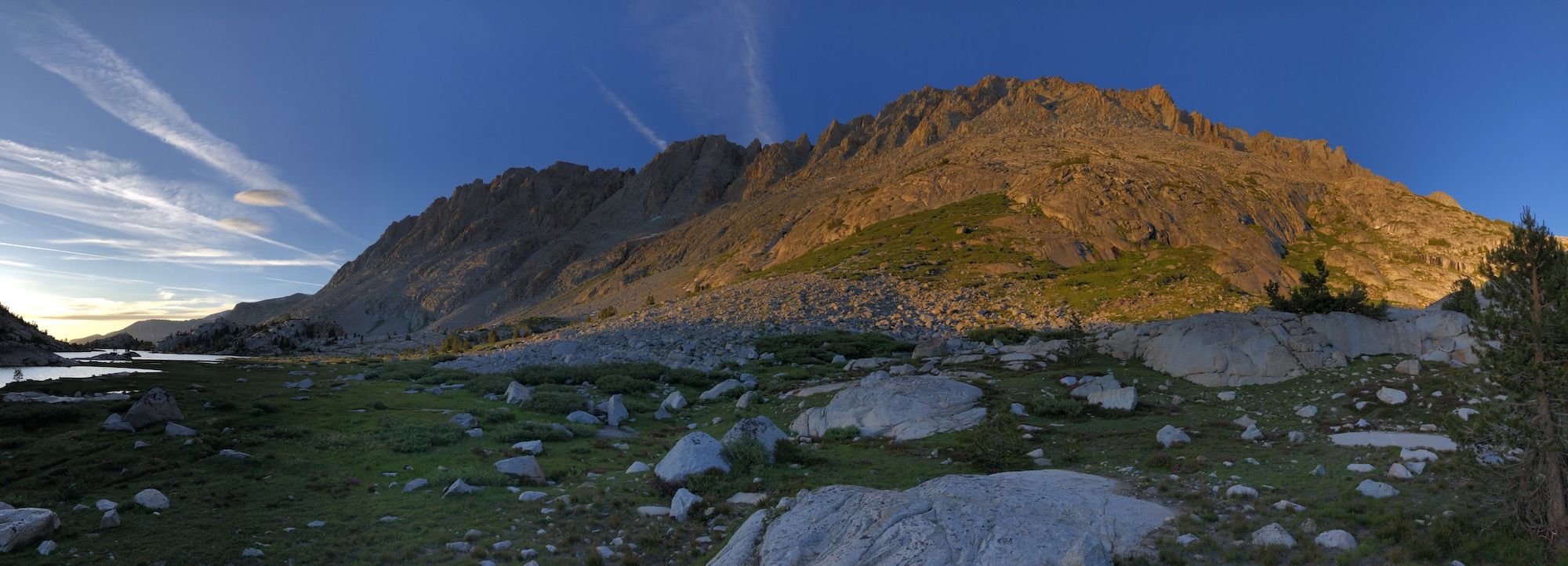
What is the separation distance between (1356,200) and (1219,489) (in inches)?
4467

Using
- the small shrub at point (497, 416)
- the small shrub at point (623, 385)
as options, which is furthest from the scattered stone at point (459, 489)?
the small shrub at point (623, 385)

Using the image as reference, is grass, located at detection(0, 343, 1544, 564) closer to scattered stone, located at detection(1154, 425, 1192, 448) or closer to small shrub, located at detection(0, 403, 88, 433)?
small shrub, located at detection(0, 403, 88, 433)

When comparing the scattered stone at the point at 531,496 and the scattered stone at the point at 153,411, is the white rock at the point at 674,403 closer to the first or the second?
the scattered stone at the point at 531,496

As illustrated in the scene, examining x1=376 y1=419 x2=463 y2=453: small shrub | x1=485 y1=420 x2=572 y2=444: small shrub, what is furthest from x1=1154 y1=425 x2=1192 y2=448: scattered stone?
x1=376 y1=419 x2=463 y2=453: small shrub

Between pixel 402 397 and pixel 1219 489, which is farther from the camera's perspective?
pixel 402 397

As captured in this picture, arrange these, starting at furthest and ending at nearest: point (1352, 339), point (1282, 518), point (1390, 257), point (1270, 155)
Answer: point (1270, 155), point (1390, 257), point (1352, 339), point (1282, 518)

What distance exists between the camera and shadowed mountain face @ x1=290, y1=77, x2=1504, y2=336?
71000 millimetres

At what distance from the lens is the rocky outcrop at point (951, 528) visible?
7840mm

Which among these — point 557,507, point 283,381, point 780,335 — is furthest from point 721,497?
point 780,335

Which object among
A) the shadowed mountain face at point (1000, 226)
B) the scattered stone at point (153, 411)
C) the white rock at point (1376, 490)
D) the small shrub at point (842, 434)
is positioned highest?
the shadowed mountain face at point (1000, 226)

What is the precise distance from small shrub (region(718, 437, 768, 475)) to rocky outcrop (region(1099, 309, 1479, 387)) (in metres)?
17.9

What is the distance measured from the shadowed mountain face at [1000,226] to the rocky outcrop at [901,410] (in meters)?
37.7

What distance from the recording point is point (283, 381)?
32219mm

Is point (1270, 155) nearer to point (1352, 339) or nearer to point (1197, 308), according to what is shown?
point (1197, 308)
